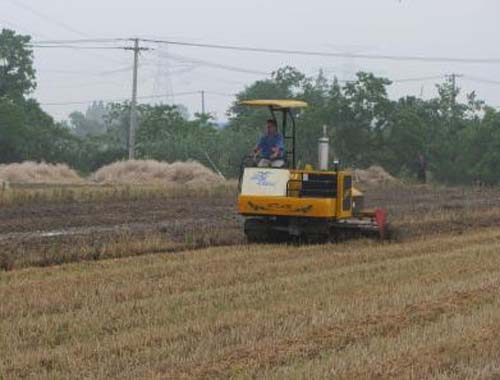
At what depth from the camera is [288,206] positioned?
14.8 meters

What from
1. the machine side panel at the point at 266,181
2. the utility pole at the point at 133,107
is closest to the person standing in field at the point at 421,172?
the utility pole at the point at 133,107

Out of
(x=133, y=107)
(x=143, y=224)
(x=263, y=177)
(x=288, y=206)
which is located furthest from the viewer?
(x=133, y=107)

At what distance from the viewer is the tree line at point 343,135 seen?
50719 millimetres

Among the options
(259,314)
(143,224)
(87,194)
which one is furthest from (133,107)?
(259,314)

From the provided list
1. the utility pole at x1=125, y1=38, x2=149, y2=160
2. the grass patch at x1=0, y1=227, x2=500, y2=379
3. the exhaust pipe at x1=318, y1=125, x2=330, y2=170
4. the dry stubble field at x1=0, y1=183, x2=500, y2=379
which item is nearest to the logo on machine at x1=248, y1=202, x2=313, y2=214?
the dry stubble field at x1=0, y1=183, x2=500, y2=379

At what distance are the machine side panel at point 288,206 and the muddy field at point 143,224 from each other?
3.41 ft

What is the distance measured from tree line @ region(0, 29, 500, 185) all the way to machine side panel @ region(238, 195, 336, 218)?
3228cm

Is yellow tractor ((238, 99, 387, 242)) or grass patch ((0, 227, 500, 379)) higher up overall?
yellow tractor ((238, 99, 387, 242))

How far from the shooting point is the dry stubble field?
653 cm

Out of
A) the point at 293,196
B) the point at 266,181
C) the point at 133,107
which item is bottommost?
the point at 293,196

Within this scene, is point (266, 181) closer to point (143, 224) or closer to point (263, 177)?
point (263, 177)

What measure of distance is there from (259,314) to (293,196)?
6536mm

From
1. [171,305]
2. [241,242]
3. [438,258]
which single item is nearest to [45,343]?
[171,305]

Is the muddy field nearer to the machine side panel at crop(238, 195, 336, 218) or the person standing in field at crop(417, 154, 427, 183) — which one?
the machine side panel at crop(238, 195, 336, 218)
